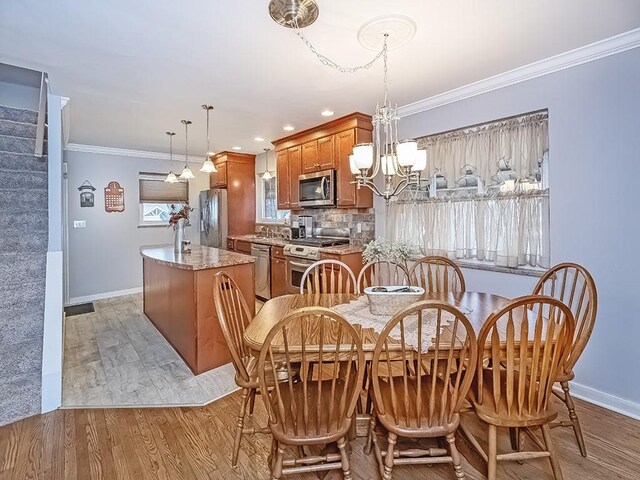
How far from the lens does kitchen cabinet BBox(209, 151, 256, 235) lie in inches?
236

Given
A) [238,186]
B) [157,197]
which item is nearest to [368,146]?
[238,186]

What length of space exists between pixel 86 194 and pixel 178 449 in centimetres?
481

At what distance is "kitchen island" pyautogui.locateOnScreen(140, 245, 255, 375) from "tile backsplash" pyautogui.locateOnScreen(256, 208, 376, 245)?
1.58 m

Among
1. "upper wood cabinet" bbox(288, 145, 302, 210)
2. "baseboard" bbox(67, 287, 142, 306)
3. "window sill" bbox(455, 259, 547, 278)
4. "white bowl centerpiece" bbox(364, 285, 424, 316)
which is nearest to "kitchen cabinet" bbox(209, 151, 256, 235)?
"upper wood cabinet" bbox(288, 145, 302, 210)

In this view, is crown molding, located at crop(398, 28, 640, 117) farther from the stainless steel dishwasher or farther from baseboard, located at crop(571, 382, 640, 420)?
the stainless steel dishwasher

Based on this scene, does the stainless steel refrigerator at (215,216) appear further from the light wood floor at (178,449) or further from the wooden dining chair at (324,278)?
the light wood floor at (178,449)

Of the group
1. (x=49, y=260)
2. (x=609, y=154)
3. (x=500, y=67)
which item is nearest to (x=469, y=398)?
(x=609, y=154)

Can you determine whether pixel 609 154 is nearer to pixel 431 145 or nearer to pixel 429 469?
pixel 431 145

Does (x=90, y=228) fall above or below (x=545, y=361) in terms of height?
above

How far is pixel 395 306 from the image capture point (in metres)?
2.01

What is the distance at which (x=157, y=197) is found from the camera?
6059 millimetres

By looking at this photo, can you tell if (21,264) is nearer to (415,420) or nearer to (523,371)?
(415,420)

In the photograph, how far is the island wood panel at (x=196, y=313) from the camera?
9.59ft

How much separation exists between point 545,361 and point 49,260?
315cm
